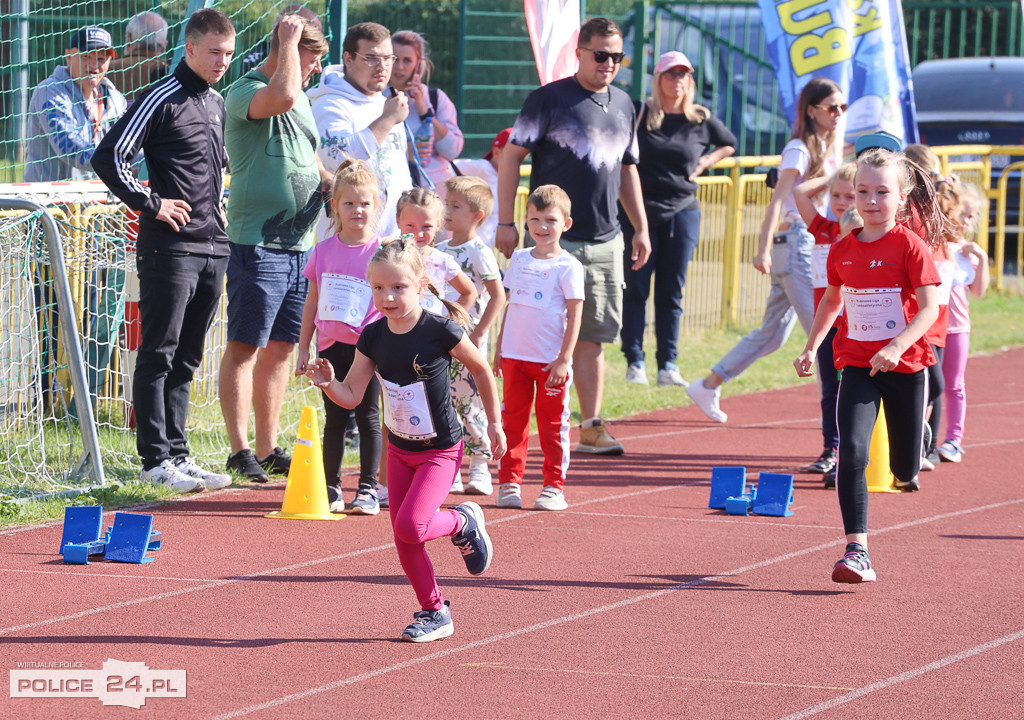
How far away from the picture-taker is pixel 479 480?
26.7ft

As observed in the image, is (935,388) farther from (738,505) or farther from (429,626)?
(429,626)

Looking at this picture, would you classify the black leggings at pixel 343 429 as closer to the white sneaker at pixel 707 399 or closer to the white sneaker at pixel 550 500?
the white sneaker at pixel 550 500

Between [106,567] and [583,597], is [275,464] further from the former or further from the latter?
[583,597]

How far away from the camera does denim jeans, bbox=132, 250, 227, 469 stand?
25.6 ft

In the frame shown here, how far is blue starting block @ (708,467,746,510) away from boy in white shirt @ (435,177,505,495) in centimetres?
121

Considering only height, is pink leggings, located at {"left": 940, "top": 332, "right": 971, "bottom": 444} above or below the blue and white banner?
below

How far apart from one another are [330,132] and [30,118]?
223cm

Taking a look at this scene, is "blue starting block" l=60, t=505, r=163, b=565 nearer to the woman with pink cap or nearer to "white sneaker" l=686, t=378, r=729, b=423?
"white sneaker" l=686, t=378, r=729, b=423

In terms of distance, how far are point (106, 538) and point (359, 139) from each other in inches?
115

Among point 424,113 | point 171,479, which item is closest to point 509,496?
point 171,479

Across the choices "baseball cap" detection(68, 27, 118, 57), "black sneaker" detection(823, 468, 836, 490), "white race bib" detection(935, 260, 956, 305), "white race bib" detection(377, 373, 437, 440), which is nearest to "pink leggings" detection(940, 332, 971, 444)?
"white race bib" detection(935, 260, 956, 305)

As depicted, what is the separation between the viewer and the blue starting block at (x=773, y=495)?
301 inches

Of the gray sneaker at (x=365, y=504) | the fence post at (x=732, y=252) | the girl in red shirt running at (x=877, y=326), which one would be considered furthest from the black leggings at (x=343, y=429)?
the fence post at (x=732, y=252)

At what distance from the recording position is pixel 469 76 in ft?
67.9
